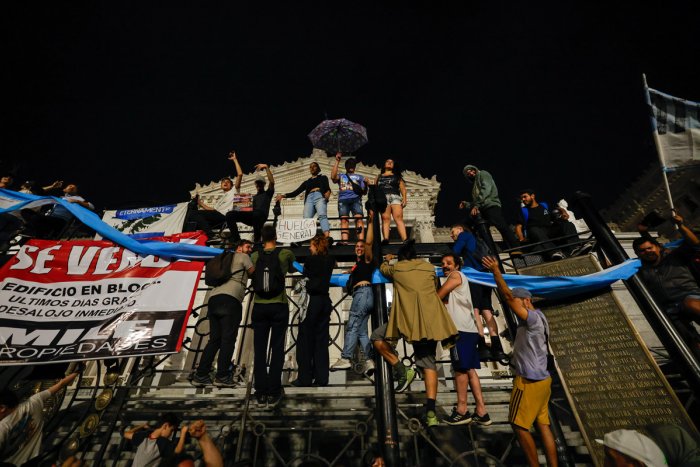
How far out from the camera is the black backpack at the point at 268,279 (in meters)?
5.01

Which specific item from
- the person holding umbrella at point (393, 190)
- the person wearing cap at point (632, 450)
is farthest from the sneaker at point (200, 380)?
the person holding umbrella at point (393, 190)

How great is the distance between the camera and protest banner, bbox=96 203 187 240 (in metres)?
8.62

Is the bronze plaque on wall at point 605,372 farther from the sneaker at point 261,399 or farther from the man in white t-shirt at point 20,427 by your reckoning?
the man in white t-shirt at point 20,427

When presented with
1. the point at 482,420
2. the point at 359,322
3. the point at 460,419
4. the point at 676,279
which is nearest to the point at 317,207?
the point at 359,322

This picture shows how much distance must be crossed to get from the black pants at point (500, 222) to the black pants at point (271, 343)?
16.8 ft

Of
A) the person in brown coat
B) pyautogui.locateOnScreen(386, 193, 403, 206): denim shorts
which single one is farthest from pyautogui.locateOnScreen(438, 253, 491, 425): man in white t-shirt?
pyautogui.locateOnScreen(386, 193, 403, 206): denim shorts

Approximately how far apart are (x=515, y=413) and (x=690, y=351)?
252cm

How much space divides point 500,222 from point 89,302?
328 inches

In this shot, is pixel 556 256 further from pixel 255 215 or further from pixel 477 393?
pixel 255 215

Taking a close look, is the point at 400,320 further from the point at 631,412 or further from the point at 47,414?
the point at 47,414

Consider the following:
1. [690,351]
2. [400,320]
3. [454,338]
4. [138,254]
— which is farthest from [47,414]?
[690,351]

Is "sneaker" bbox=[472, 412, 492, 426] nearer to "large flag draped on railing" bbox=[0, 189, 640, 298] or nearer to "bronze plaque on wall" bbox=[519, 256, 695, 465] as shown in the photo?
"bronze plaque on wall" bbox=[519, 256, 695, 465]

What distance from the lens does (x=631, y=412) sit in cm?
396

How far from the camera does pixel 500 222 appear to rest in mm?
7203
